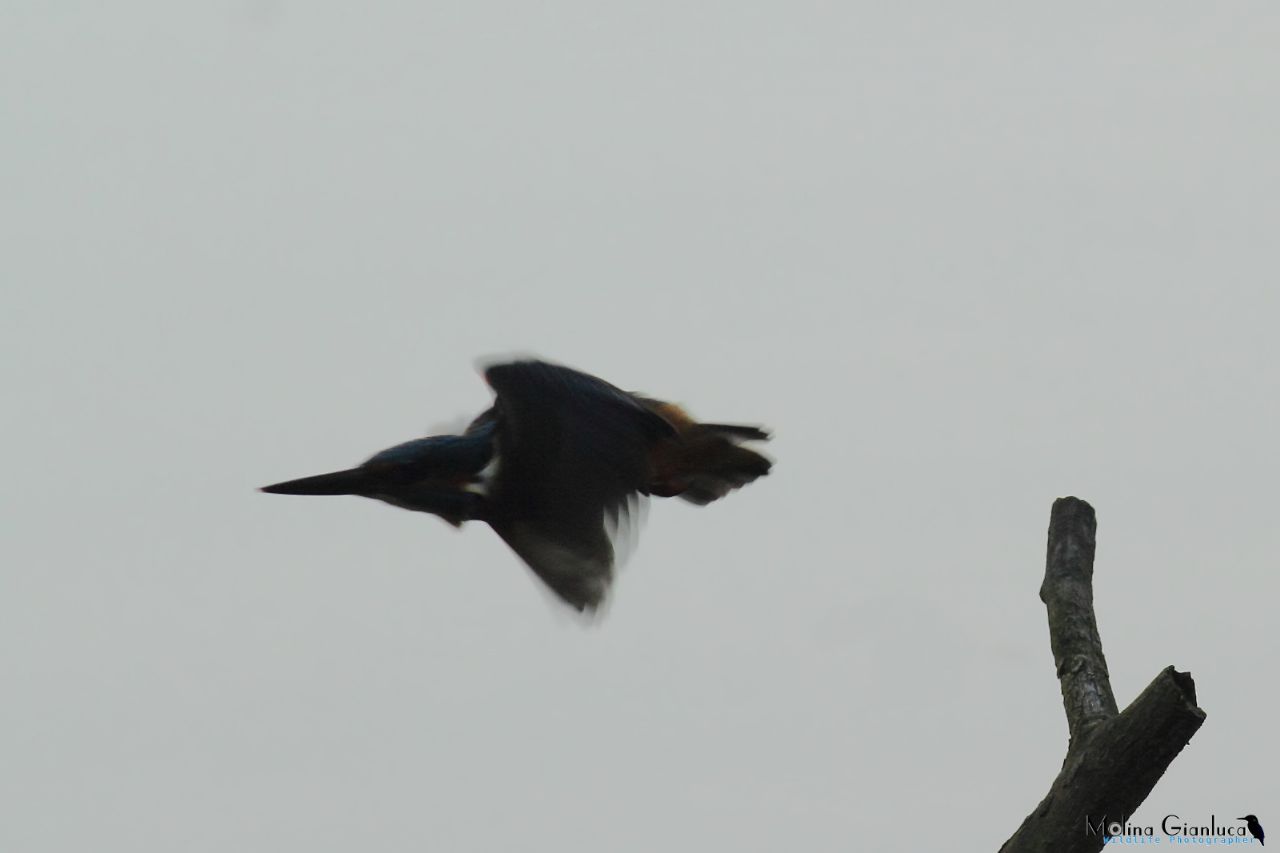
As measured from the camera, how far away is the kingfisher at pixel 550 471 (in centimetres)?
661

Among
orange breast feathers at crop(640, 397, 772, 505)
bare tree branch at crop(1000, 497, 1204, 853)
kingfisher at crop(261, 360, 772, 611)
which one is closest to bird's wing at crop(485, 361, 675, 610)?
kingfisher at crop(261, 360, 772, 611)

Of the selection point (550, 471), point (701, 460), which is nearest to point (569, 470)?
point (550, 471)

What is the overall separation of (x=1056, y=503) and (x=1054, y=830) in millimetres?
1287

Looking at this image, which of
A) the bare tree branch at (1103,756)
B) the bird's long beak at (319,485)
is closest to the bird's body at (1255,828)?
the bare tree branch at (1103,756)

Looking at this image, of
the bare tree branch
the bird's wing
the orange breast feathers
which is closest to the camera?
the bare tree branch

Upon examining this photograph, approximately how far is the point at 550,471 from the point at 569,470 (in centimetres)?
9

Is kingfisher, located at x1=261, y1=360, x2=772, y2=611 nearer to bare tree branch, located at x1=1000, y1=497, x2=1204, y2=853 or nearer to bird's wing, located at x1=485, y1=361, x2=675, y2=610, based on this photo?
bird's wing, located at x1=485, y1=361, x2=675, y2=610

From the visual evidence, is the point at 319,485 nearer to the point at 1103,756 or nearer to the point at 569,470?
the point at 569,470

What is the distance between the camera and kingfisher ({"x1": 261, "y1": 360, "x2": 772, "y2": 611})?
6605 millimetres

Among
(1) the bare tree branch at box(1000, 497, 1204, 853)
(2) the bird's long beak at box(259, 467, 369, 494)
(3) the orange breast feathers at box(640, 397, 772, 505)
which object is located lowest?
(1) the bare tree branch at box(1000, 497, 1204, 853)

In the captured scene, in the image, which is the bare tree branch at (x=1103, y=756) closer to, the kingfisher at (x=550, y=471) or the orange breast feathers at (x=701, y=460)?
the kingfisher at (x=550, y=471)

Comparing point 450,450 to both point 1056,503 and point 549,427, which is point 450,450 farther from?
point 1056,503

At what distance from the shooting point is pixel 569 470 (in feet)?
22.5

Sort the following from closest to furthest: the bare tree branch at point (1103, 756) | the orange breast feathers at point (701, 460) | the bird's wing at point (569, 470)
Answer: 1. the bare tree branch at point (1103, 756)
2. the bird's wing at point (569, 470)
3. the orange breast feathers at point (701, 460)
